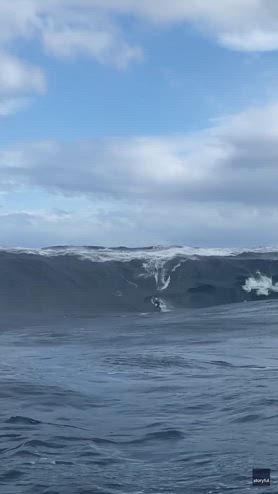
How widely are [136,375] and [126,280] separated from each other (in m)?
15.9

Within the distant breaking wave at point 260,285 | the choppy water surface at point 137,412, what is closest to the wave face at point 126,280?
the distant breaking wave at point 260,285

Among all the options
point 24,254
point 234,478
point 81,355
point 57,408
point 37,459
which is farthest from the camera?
point 24,254

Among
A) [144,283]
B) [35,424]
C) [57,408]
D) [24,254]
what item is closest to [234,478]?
[35,424]

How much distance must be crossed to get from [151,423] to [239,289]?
70.1 feet

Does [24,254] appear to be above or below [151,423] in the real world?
above

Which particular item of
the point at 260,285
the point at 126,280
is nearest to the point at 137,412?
the point at 126,280

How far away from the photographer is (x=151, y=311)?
28.4m

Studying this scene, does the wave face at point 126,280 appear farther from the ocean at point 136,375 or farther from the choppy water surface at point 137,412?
the choppy water surface at point 137,412

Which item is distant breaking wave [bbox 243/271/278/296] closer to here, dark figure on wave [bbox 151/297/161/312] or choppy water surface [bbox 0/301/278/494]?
dark figure on wave [bbox 151/297/161/312]

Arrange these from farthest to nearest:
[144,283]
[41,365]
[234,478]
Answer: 1. [144,283]
2. [41,365]
3. [234,478]

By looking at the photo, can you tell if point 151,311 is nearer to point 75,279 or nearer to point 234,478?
point 75,279

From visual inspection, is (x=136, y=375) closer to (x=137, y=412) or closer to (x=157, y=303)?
(x=137, y=412)

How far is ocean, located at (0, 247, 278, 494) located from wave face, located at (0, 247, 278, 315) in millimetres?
72

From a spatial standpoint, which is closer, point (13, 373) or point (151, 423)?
point (151, 423)
